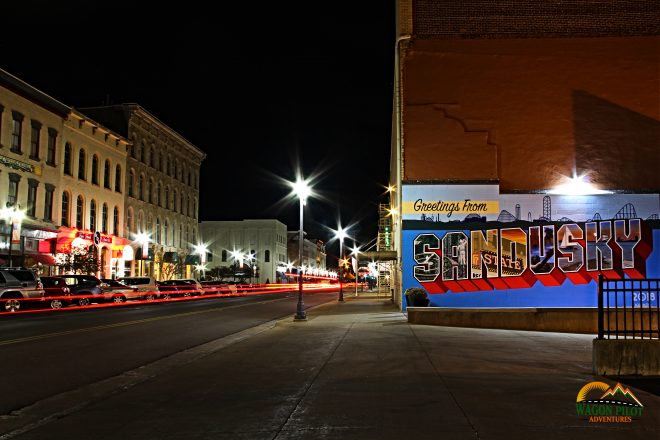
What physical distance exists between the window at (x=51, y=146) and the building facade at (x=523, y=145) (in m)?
27.5

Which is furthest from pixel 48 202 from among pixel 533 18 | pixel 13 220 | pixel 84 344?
pixel 533 18

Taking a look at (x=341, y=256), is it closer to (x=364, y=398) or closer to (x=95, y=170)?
(x=95, y=170)

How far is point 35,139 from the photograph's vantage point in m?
Answer: 41.8

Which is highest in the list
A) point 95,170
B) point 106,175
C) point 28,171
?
point 95,170

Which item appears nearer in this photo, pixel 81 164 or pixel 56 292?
pixel 56 292

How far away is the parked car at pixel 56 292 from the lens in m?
29.5

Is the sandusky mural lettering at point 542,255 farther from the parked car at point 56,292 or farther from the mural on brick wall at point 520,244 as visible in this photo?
the parked car at point 56,292

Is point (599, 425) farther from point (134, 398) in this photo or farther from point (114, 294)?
point (114, 294)

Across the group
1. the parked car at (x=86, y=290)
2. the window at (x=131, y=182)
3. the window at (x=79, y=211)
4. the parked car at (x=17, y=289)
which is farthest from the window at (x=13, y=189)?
the window at (x=131, y=182)

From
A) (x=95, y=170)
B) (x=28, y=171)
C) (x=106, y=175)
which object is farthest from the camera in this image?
(x=106, y=175)

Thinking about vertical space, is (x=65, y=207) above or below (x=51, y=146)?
below

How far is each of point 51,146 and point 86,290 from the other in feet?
50.6

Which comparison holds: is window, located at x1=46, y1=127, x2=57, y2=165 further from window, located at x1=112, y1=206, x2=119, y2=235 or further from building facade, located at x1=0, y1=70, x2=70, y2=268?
window, located at x1=112, y1=206, x2=119, y2=235

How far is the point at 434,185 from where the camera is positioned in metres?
24.8
